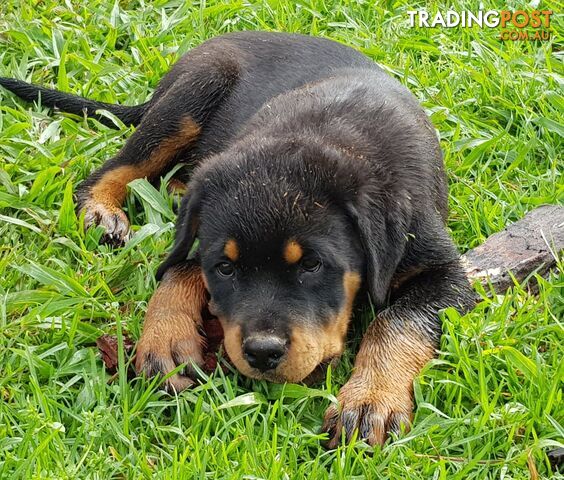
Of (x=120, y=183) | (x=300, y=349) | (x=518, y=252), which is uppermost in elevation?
(x=300, y=349)

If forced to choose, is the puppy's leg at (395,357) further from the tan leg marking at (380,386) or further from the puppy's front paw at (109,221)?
the puppy's front paw at (109,221)

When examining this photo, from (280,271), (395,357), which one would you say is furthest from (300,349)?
(395,357)

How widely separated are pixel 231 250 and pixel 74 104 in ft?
8.01

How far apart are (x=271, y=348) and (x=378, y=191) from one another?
0.87 metres

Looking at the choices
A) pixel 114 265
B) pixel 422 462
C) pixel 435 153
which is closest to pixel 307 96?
pixel 435 153

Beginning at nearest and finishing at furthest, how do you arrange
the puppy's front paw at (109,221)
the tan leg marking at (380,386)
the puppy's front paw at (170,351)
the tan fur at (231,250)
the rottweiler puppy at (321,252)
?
the tan leg marking at (380,386)
the rottweiler puppy at (321,252)
the tan fur at (231,250)
the puppy's front paw at (170,351)
the puppy's front paw at (109,221)

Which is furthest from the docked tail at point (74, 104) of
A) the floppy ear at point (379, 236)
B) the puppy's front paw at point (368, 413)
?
the puppy's front paw at point (368, 413)

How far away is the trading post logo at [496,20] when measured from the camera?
704cm

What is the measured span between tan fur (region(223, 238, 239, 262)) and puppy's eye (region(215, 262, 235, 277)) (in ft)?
0.15

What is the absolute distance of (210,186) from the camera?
438 cm

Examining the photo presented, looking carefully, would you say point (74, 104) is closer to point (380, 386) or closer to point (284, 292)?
point (284, 292)

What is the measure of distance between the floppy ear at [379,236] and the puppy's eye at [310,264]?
0.75 feet

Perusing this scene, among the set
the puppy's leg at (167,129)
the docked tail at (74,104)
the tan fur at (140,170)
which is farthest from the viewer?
the docked tail at (74,104)

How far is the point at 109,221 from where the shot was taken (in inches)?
210
